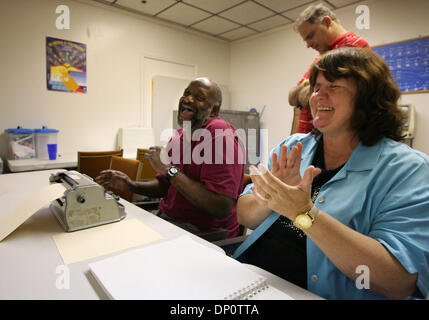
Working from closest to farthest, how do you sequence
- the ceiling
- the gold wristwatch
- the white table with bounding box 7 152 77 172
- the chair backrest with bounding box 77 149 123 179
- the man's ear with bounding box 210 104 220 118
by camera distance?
the gold wristwatch, the man's ear with bounding box 210 104 220 118, the chair backrest with bounding box 77 149 123 179, the white table with bounding box 7 152 77 172, the ceiling

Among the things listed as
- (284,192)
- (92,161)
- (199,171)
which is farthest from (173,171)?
(92,161)

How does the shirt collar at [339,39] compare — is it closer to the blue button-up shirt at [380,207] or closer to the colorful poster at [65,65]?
the blue button-up shirt at [380,207]

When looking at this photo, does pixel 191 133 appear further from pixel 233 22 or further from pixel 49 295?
pixel 233 22

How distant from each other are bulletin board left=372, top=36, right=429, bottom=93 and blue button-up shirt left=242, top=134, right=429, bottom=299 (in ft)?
9.52

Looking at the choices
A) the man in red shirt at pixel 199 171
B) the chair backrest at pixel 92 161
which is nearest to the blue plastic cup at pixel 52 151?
the chair backrest at pixel 92 161

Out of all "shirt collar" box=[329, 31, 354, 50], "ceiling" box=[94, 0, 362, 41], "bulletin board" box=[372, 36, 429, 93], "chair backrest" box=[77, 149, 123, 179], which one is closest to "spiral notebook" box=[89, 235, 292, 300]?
"shirt collar" box=[329, 31, 354, 50]

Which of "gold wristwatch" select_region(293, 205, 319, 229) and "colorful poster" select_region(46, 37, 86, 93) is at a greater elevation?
"colorful poster" select_region(46, 37, 86, 93)

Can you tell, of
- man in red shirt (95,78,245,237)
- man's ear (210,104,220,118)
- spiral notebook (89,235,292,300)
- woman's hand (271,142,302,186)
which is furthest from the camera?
man's ear (210,104,220,118)

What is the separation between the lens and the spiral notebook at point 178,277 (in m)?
0.61

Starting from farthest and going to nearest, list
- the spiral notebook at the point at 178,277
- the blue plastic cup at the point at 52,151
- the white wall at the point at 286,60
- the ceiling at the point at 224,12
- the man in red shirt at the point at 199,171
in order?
the ceiling at the point at 224,12, the white wall at the point at 286,60, the blue plastic cup at the point at 52,151, the man in red shirt at the point at 199,171, the spiral notebook at the point at 178,277

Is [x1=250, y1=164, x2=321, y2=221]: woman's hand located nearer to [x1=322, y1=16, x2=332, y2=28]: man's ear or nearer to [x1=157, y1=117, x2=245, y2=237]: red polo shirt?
[x1=157, y1=117, x2=245, y2=237]: red polo shirt

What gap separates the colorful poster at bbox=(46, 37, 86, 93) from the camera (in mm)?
3502

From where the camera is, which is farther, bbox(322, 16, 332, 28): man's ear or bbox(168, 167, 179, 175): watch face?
bbox(322, 16, 332, 28): man's ear

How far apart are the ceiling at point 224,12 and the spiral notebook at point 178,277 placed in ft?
12.6
